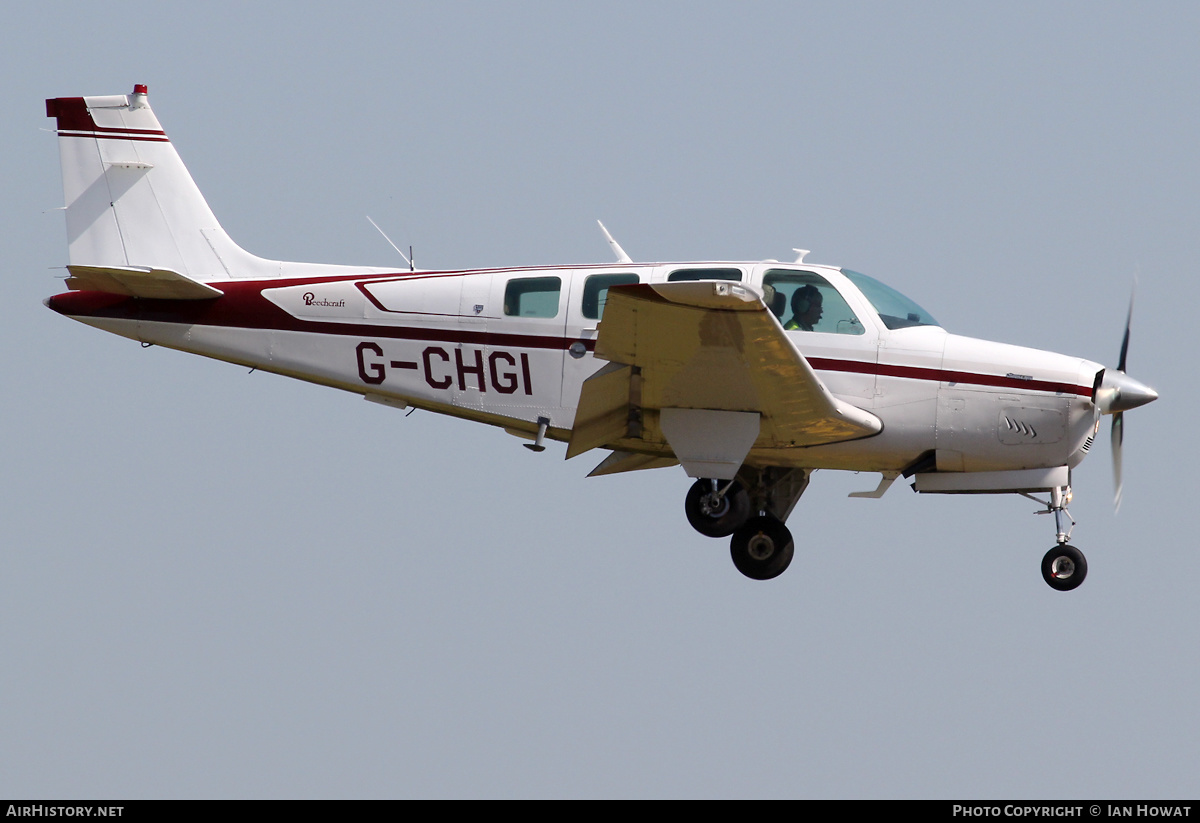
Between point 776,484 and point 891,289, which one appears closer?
point 891,289

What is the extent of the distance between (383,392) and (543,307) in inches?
73.1

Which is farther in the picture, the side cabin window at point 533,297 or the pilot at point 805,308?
the side cabin window at point 533,297

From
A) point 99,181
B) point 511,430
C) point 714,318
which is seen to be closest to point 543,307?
point 511,430

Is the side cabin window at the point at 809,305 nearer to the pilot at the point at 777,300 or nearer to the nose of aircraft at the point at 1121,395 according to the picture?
the pilot at the point at 777,300

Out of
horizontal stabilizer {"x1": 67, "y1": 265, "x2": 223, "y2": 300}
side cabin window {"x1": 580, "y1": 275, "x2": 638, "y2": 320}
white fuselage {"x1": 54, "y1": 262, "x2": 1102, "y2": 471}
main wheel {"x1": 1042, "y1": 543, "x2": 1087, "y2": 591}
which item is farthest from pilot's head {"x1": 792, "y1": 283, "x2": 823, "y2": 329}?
horizontal stabilizer {"x1": 67, "y1": 265, "x2": 223, "y2": 300}

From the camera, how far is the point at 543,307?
1385cm

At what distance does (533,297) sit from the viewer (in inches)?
547

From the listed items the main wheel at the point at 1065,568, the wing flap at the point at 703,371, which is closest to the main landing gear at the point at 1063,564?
the main wheel at the point at 1065,568

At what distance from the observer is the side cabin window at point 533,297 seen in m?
13.8

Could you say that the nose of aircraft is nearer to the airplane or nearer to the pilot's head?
the airplane

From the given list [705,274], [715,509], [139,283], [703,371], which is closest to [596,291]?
[705,274]

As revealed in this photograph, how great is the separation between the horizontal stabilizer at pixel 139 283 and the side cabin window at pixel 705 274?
4.59 metres

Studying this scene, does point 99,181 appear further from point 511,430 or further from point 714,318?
point 714,318
